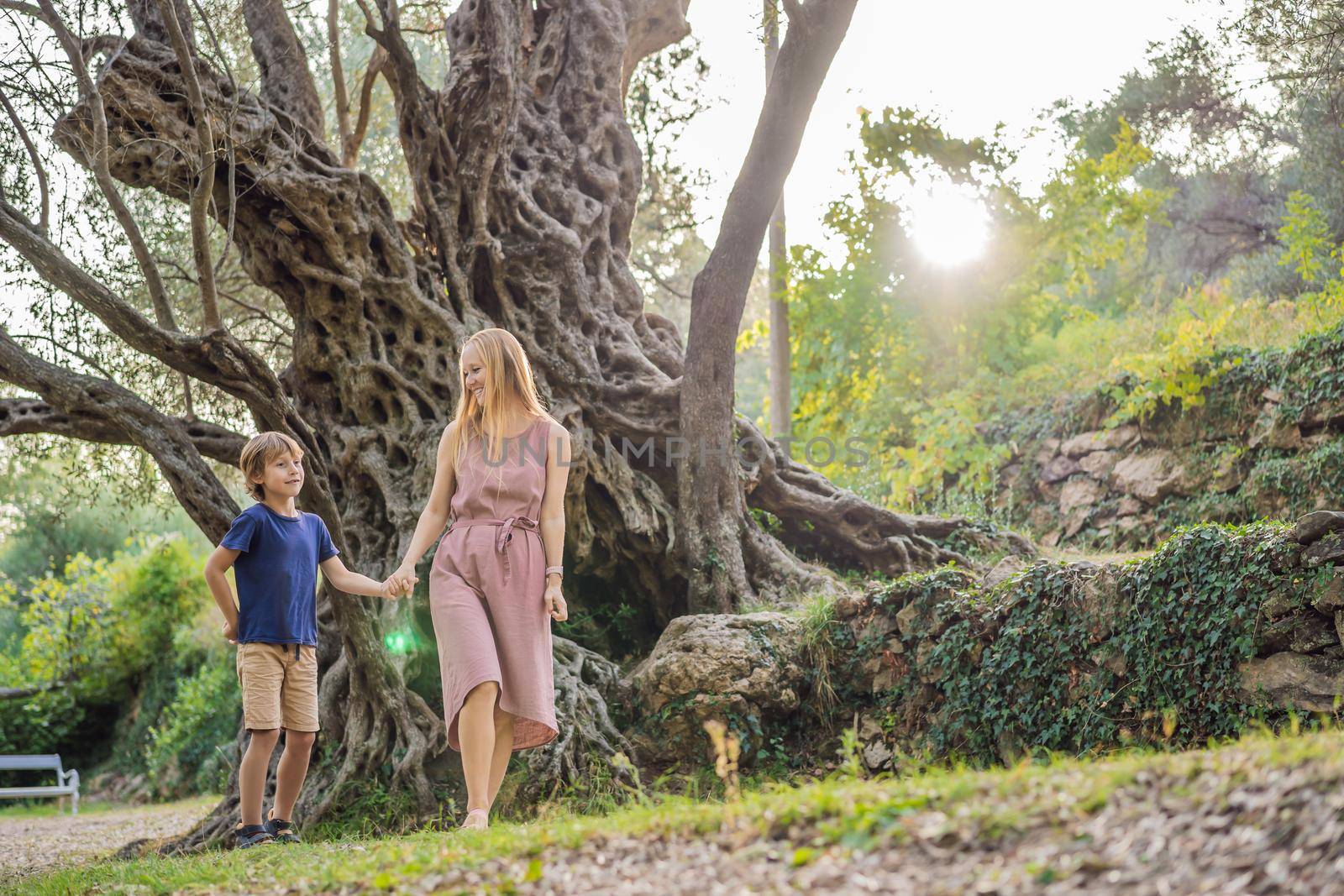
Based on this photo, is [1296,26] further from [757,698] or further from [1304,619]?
[757,698]

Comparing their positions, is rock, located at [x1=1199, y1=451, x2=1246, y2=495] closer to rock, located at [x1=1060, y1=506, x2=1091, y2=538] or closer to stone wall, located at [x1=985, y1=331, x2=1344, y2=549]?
stone wall, located at [x1=985, y1=331, x2=1344, y2=549]

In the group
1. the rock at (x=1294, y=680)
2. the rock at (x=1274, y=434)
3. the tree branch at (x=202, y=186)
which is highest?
the tree branch at (x=202, y=186)

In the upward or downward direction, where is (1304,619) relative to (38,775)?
upward

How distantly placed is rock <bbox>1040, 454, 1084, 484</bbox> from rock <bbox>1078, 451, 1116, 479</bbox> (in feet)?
0.37

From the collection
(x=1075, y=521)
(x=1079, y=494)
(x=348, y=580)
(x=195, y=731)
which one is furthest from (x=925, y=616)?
(x=195, y=731)

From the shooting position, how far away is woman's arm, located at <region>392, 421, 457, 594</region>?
5.41m

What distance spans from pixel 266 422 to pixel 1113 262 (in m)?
20.6

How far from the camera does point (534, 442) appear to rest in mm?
5465

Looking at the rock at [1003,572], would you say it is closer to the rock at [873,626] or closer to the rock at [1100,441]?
the rock at [873,626]

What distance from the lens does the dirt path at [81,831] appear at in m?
8.52

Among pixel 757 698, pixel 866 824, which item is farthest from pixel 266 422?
pixel 866 824

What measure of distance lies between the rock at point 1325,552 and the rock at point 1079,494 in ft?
21.1

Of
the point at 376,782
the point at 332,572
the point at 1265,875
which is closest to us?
the point at 1265,875

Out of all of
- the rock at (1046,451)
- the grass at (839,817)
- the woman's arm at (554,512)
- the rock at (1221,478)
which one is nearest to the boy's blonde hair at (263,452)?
the woman's arm at (554,512)
